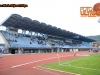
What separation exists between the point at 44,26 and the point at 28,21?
882cm

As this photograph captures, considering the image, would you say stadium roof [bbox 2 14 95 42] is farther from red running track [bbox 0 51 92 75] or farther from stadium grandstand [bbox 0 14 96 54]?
red running track [bbox 0 51 92 75]

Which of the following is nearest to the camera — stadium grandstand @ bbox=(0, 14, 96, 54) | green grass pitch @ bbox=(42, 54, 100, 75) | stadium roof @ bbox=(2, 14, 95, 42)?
green grass pitch @ bbox=(42, 54, 100, 75)

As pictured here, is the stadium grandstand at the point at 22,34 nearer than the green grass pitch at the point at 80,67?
No

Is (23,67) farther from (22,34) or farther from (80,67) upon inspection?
(22,34)

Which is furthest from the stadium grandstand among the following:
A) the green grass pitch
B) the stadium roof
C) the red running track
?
the green grass pitch

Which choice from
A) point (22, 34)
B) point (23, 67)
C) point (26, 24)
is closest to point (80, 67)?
point (23, 67)

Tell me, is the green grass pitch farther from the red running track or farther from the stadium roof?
the stadium roof

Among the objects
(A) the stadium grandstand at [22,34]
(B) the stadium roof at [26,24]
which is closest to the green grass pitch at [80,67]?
(A) the stadium grandstand at [22,34]

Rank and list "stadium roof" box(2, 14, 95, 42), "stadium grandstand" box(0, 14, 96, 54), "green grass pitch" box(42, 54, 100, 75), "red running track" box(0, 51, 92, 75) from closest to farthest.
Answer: "green grass pitch" box(42, 54, 100, 75) → "red running track" box(0, 51, 92, 75) → "stadium grandstand" box(0, 14, 96, 54) → "stadium roof" box(2, 14, 95, 42)

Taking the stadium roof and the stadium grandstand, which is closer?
the stadium grandstand

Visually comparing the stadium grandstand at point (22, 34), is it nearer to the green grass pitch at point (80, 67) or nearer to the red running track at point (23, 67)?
the red running track at point (23, 67)

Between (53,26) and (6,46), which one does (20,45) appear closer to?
(6,46)

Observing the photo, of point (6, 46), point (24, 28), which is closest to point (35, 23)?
point (24, 28)

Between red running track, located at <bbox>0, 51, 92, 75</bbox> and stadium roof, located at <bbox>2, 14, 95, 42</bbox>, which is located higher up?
stadium roof, located at <bbox>2, 14, 95, 42</bbox>
